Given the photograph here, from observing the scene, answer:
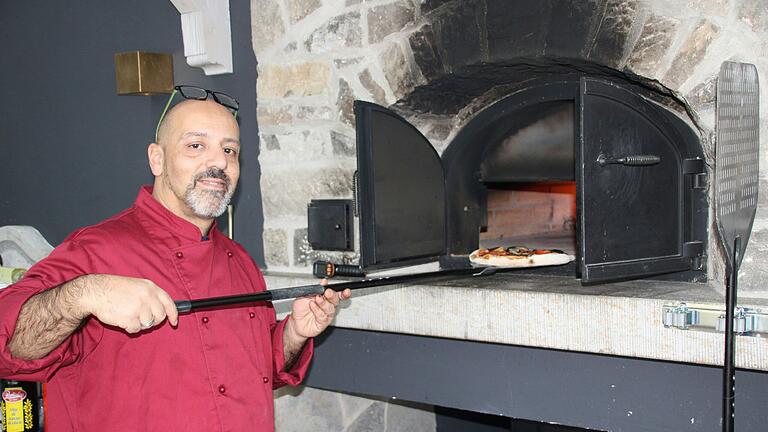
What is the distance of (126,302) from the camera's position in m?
1.35

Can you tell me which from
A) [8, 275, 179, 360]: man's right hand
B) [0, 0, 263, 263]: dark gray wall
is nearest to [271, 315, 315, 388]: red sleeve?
[8, 275, 179, 360]: man's right hand

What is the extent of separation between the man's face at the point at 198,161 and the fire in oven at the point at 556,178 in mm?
379

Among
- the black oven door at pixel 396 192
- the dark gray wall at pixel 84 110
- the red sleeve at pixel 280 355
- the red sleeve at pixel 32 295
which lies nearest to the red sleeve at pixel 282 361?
the red sleeve at pixel 280 355

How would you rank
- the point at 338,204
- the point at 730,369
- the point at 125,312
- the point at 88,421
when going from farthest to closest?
the point at 338,204, the point at 88,421, the point at 730,369, the point at 125,312

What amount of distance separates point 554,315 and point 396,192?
22.3 inches

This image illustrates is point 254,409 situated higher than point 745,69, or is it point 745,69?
point 745,69

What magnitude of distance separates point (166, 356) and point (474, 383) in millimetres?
915

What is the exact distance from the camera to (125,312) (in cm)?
134

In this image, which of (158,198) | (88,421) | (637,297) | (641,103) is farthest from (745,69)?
(88,421)

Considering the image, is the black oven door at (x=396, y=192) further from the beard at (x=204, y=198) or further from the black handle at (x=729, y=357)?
the black handle at (x=729, y=357)

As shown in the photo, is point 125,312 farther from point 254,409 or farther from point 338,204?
point 338,204

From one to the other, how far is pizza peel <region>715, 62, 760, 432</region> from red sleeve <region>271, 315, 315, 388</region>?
102 centimetres

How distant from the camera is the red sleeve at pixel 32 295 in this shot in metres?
1.43

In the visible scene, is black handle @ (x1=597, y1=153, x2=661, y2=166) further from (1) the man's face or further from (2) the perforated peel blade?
(1) the man's face
